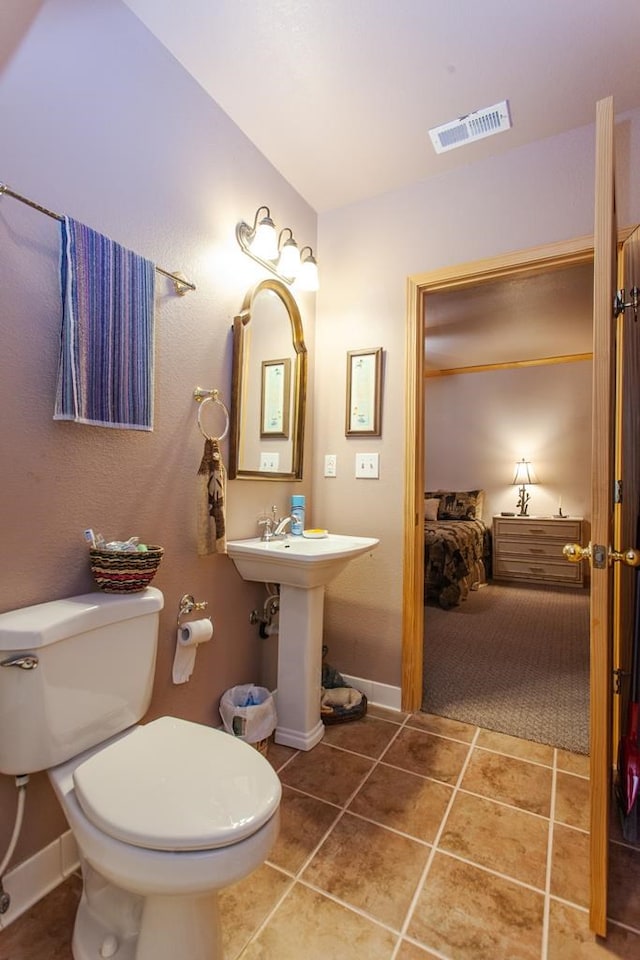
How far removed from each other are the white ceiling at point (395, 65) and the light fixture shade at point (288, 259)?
1.25 ft

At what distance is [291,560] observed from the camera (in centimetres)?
168

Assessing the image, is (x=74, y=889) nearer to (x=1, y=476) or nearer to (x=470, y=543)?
(x=1, y=476)

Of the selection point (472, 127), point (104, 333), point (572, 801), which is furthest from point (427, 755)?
point (472, 127)

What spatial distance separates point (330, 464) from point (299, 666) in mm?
996

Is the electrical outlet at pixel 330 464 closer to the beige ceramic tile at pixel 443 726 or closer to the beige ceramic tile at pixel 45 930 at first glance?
the beige ceramic tile at pixel 443 726

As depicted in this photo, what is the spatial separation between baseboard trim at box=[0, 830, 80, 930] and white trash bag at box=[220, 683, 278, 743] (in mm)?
605

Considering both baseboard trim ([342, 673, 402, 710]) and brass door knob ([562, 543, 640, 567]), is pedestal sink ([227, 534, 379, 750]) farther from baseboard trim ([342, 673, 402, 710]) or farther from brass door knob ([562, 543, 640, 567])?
brass door knob ([562, 543, 640, 567])

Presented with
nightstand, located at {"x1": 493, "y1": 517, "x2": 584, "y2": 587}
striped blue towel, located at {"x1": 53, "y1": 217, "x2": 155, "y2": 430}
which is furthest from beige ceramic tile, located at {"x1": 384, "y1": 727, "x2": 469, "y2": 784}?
nightstand, located at {"x1": 493, "y1": 517, "x2": 584, "y2": 587}

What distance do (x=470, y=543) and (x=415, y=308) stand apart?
9.05 ft

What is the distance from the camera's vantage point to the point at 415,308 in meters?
2.16

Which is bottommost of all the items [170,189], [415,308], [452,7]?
[415,308]

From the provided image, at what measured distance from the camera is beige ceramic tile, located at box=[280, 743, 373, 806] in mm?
1593

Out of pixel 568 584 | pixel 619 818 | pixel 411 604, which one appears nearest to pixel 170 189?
pixel 411 604

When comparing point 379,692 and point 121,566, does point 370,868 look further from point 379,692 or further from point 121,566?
point 121,566
